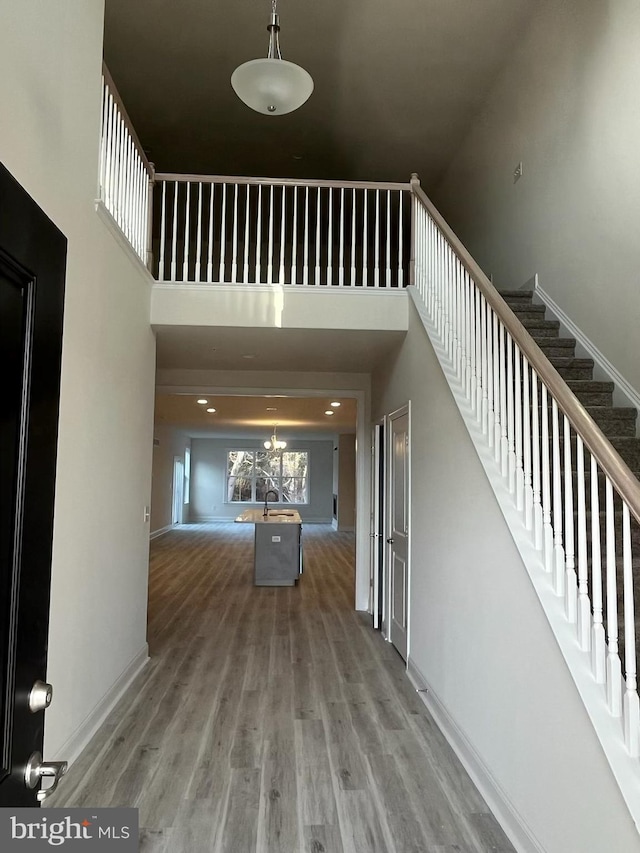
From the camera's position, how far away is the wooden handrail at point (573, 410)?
1644 millimetres

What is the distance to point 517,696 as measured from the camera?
2275 mm

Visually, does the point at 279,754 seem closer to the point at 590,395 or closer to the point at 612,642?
the point at 612,642

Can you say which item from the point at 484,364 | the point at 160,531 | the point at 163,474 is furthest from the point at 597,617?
the point at 163,474

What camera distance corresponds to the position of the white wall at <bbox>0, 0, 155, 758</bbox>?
2.11 metres

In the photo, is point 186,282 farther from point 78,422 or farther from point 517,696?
point 517,696

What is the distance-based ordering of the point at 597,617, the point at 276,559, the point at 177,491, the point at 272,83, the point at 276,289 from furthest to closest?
1. the point at 177,491
2. the point at 276,559
3. the point at 276,289
4. the point at 272,83
5. the point at 597,617

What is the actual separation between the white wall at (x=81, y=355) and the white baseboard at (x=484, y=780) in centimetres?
198

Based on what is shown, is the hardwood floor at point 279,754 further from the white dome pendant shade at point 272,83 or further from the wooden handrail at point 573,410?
the white dome pendant shade at point 272,83

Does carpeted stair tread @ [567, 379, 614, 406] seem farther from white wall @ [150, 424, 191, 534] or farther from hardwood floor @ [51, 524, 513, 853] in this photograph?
white wall @ [150, 424, 191, 534]

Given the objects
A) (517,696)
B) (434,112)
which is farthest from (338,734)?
(434,112)

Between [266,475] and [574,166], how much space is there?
49.7 feet

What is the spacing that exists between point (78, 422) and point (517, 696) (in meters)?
2.41

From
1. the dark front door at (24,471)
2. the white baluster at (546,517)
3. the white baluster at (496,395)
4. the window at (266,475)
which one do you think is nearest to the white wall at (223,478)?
the window at (266,475)

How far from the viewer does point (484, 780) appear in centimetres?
256
